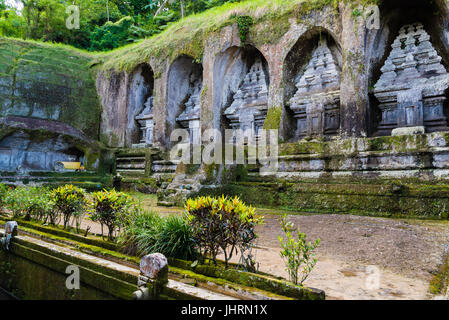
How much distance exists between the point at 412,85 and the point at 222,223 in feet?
31.0

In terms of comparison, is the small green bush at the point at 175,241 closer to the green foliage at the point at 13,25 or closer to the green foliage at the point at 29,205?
the green foliage at the point at 29,205

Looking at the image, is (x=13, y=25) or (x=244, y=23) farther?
(x=13, y=25)

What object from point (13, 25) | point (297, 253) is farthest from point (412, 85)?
point (13, 25)

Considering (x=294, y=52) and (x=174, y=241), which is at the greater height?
(x=294, y=52)

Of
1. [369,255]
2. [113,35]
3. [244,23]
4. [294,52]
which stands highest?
[113,35]

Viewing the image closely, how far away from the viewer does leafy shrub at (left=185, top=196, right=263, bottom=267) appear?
2.77m

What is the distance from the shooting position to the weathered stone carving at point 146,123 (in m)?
16.6

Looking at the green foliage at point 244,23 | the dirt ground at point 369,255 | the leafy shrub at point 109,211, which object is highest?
the green foliage at point 244,23

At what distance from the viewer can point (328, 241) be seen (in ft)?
14.4

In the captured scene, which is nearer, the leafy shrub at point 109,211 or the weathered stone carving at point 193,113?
the leafy shrub at point 109,211

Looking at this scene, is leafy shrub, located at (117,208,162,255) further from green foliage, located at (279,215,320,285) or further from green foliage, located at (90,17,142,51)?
green foliage, located at (90,17,142,51)

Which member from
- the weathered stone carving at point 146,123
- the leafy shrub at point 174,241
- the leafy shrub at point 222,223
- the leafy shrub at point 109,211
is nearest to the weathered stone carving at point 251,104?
the weathered stone carving at point 146,123

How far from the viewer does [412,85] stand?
31.7 ft

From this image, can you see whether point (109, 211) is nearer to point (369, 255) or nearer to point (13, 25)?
point (369, 255)
